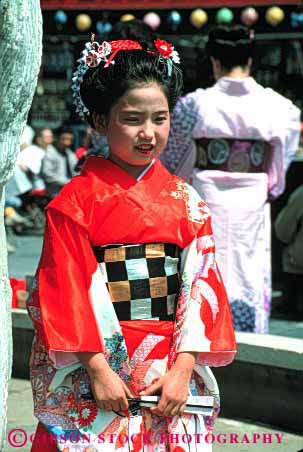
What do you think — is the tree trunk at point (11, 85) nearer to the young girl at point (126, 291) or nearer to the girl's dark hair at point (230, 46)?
the young girl at point (126, 291)

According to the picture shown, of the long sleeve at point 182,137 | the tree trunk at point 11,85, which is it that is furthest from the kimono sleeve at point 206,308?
the long sleeve at point 182,137

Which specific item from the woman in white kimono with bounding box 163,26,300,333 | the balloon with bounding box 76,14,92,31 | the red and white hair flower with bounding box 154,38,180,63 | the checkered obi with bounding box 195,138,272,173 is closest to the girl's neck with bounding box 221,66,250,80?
the woman in white kimono with bounding box 163,26,300,333

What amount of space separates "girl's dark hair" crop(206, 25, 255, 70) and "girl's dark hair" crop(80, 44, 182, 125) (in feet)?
9.10

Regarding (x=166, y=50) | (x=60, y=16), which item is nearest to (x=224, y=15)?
(x=60, y=16)

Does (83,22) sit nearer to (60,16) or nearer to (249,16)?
(60,16)

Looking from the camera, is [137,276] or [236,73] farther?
[236,73]

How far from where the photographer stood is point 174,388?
9.03ft

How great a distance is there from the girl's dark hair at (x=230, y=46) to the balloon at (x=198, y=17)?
22.8 ft

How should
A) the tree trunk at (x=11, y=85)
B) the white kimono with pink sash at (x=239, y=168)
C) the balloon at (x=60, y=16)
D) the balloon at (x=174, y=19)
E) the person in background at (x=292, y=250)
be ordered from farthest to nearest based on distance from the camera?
1. the balloon at (x=60, y=16)
2. the balloon at (x=174, y=19)
3. the person in background at (x=292, y=250)
4. the white kimono with pink sash at (x=239, y=168)
5. the tree trunk at (x=11, y=85)

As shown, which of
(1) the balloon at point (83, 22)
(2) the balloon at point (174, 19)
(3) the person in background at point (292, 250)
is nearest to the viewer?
(3) the person in background at point (292, 250)

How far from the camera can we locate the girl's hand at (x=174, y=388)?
2.75 m

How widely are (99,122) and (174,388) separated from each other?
79 cm

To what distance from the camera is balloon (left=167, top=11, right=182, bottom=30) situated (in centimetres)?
1288

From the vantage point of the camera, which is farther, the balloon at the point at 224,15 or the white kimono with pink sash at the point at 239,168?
the balloon at the point at 224,15
